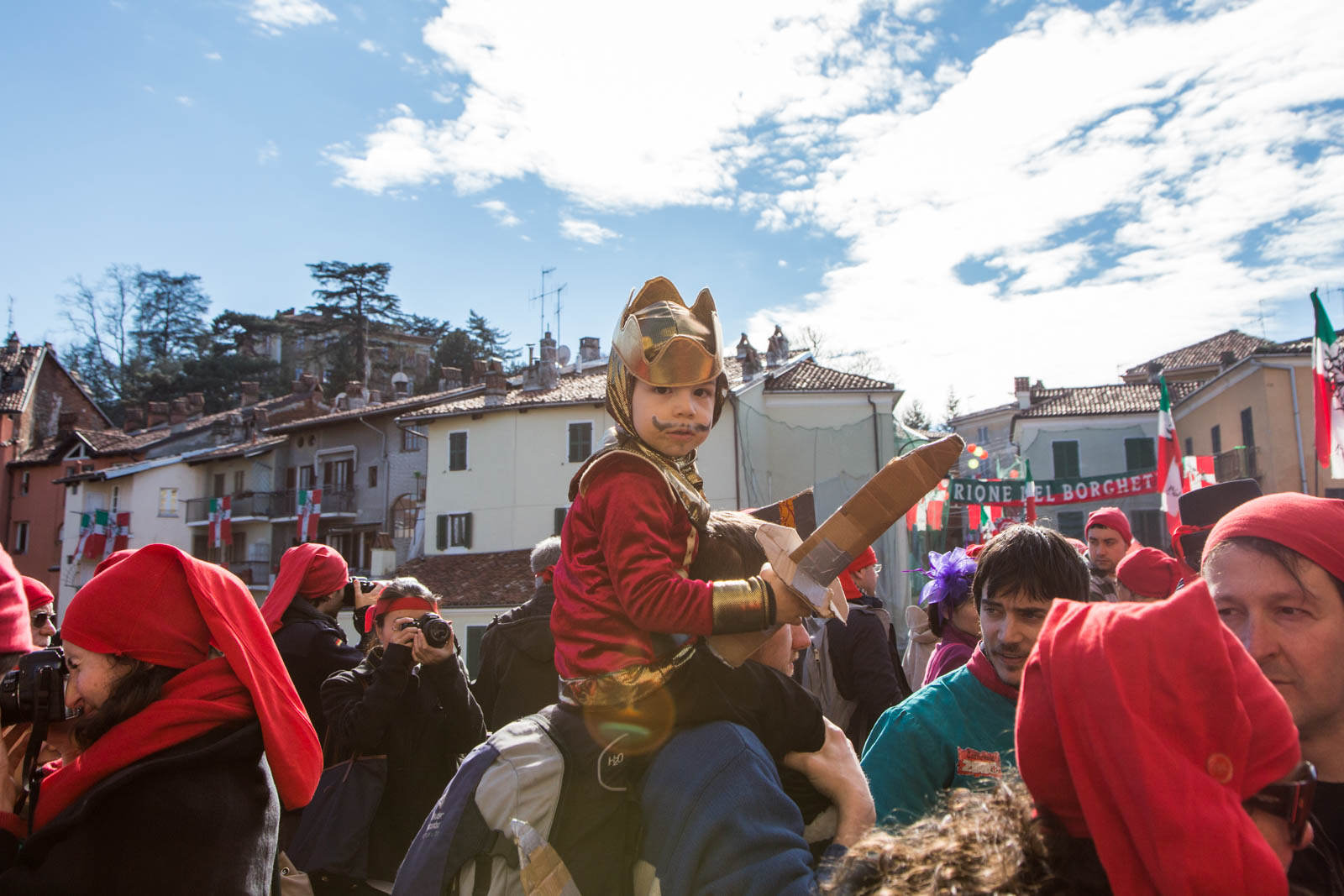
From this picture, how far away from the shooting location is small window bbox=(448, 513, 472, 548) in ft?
109

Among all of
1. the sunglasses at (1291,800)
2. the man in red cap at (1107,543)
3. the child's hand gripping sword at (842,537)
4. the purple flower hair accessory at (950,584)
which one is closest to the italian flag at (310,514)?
the man in red cap at (1107,543)

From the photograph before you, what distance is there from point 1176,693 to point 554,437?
103 ft

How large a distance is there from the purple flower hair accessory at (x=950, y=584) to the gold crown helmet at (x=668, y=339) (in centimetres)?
171

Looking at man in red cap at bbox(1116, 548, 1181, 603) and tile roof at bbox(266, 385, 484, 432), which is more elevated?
tile roof at bbox(266, 385, 484, 432)

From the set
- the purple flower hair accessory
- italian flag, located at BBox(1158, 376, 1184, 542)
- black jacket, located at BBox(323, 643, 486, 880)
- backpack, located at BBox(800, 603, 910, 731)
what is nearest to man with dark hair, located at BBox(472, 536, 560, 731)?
black jacket, located at BBox(323, 643, 486, 880)

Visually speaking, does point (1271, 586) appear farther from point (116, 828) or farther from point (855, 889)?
point (116, 828)

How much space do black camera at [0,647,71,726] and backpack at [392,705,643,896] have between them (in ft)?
4.04

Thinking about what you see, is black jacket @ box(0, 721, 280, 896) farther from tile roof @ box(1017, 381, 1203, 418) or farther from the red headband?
tile roof @ box(1017, 381, 1203, 418)

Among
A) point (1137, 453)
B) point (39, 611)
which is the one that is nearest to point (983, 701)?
point (39, 611)

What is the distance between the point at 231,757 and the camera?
2.52 meters

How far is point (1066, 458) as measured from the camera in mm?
42750

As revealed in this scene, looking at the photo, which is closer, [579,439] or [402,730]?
[402,730]

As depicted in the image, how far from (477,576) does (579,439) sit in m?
5.88

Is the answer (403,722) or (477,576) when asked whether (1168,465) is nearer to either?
(403,722)
